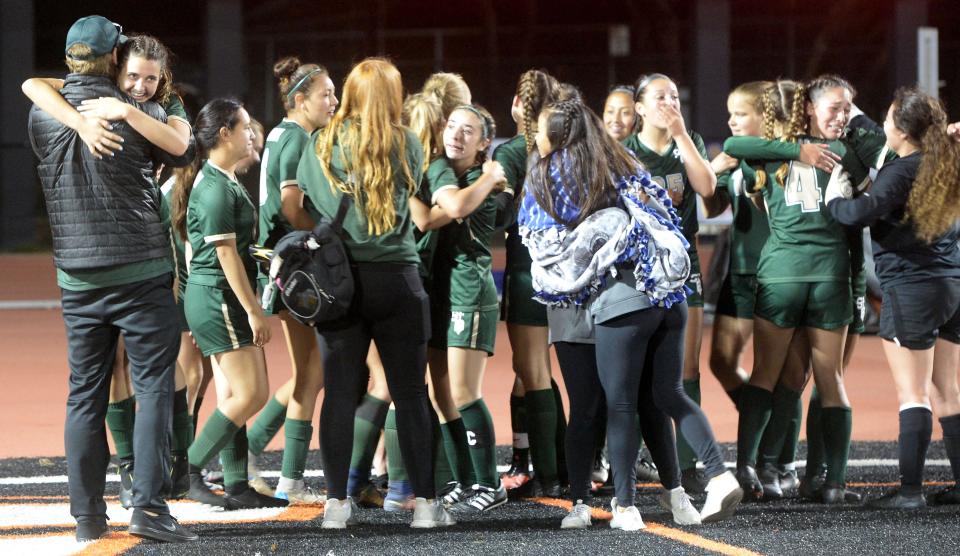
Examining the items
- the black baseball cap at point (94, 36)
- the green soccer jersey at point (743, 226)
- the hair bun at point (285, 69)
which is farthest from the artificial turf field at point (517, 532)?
the hair bun at point (285, 69)

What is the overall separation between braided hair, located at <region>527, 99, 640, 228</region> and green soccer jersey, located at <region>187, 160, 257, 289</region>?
56.1 inches

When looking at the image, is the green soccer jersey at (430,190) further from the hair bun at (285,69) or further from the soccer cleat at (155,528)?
the soccer cleat at (155,528)

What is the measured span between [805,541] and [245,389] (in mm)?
2556

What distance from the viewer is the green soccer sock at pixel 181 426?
6125 millimetres

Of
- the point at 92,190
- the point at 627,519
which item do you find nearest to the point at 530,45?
the point at 627,519

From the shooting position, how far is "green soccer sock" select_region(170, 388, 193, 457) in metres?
6.12

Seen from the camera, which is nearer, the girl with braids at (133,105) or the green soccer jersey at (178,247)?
the girl with braids at (133,105)

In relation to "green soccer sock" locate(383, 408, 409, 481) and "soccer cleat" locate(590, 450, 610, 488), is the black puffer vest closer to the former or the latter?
"green soccer sock" locate(383, 408, 409, 481)

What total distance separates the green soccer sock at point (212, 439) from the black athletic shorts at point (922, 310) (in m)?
3.13

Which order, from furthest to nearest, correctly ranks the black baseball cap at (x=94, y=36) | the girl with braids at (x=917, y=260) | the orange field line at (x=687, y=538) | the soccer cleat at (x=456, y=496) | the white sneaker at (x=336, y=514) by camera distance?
the soccer cleat at (x=456, y=496) → the girl with braids at (x=917, y=260) → the white sneaker at (x=336, y=514) → the black baseball cap at (x=94, y=36) → the orange field line at (x=687, y=538)

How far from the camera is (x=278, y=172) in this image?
561cm

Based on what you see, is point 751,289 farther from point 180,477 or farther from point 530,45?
point 530,45

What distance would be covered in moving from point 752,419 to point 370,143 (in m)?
2.47

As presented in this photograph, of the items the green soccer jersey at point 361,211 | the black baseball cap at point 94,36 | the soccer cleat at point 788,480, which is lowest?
→ the soccer cleat at point 788,480
